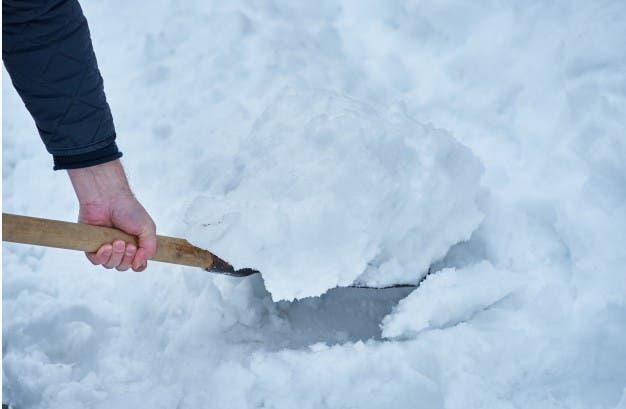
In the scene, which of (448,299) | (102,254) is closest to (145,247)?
(102,254)

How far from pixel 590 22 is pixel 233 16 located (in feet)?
5.13

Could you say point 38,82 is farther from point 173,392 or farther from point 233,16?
point 233,16

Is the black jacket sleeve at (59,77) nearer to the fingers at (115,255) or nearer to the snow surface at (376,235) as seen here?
the fingers at (115,255)

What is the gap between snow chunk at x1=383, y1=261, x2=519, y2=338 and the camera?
163 centimetres

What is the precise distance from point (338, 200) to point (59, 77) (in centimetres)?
80

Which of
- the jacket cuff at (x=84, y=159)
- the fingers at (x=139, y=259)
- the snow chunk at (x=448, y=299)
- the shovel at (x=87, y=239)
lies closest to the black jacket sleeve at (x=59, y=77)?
the jacket cuff at (x=84, y=159)

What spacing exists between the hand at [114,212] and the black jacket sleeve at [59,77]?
8cm

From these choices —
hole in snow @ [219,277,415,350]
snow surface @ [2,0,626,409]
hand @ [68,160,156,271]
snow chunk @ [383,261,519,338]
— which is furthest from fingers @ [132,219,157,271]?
snow chunk @ [383,261,519,338]

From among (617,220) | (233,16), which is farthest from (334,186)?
(233,16)

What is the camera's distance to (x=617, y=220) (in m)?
1.73

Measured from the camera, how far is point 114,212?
159cm

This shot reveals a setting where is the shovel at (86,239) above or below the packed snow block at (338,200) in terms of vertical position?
below

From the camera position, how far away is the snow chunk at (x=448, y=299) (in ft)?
5.34

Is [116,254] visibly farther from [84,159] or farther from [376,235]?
[376,235]
